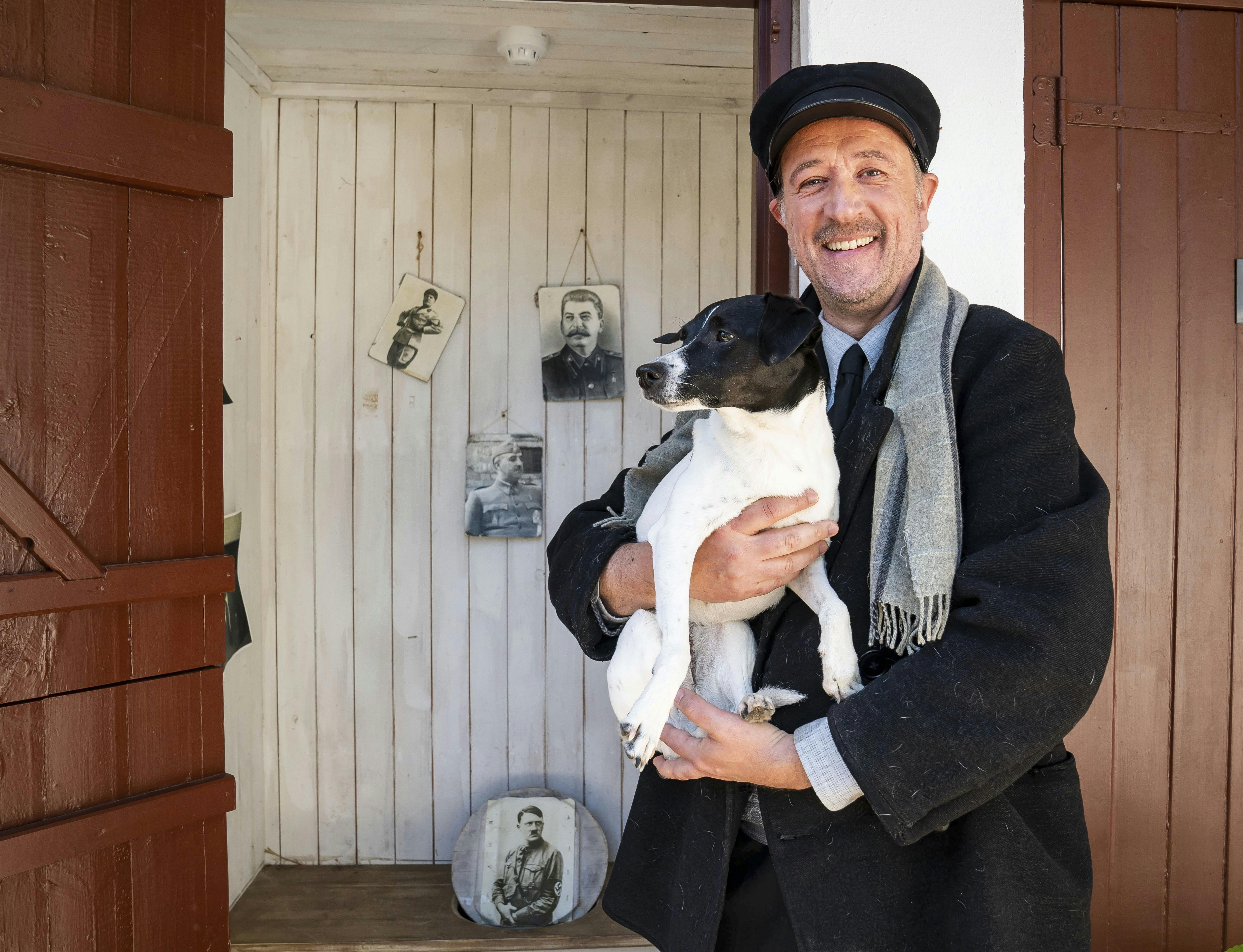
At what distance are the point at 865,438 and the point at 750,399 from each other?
18cm

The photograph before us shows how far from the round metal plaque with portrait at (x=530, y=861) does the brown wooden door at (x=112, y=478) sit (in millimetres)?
1157

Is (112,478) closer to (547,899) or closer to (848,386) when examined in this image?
(848,386)

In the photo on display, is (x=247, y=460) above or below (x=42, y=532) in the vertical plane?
above

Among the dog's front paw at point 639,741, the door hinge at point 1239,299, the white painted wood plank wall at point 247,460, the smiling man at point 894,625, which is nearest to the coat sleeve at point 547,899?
the white painted wood plank wall at point 247,460

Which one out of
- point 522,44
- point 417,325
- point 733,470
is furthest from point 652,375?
point 417,325

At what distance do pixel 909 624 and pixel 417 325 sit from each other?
2.43 metres

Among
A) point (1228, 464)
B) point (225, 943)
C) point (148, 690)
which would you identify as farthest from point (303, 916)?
point (1228, 464)

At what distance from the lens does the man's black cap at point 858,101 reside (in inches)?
49.5

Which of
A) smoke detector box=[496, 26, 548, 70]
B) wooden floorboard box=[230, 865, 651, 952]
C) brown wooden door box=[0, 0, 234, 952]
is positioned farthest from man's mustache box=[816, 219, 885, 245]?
wooden floorboard box=[230, 865, 651, 952]

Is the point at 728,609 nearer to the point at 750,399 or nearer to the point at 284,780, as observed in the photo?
the point at 750,399

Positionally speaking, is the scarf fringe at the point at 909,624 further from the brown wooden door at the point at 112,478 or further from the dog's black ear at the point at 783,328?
the brown wooden door at the point at 112,478

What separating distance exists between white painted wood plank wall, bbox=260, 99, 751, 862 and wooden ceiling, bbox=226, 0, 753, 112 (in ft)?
0.37

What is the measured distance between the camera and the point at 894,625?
1103 millimetres

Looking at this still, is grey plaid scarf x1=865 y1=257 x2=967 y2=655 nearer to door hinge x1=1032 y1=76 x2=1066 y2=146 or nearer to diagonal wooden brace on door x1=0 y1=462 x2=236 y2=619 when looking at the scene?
door hinge x1=1032 y1=76 x2=1066 y2=146
